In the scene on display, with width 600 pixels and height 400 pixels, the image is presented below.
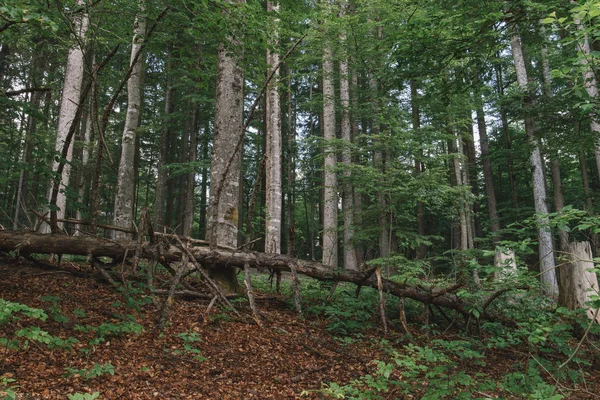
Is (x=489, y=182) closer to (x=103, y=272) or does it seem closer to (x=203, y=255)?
(x=203, y=255)

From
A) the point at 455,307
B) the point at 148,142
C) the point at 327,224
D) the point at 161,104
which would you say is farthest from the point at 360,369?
the point at 148,142

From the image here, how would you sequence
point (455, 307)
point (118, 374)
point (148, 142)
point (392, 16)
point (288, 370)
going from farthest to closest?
point (148, 142) < point (392, 16) < point (455, 307) < point (288, 370) < point (118, 374)

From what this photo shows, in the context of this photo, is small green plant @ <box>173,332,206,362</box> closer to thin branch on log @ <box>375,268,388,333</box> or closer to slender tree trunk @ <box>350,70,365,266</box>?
thin branch on log @ <box>375,268,388,333</box>

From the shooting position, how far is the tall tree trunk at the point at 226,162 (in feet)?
20.7

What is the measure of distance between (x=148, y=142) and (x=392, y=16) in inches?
733

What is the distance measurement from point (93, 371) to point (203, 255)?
8.93ft

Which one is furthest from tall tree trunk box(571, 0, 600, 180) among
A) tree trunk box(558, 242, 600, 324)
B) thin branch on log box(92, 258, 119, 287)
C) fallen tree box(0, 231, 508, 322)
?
thin branch on log box(92, 258, 119, 287)

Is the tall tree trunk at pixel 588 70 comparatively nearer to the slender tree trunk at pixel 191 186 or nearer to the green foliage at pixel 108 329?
the green foliage at pixel 108 329

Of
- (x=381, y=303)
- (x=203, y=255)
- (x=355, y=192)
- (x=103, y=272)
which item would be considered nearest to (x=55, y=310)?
(x=103, y=272)

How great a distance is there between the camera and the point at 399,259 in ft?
32.0

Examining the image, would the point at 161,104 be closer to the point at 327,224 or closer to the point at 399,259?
the point at 327,224

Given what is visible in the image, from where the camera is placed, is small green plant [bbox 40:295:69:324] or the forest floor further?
small green plant [bbox 40:295:69:324]

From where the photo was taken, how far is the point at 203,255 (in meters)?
5.92

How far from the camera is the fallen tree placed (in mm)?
5547
